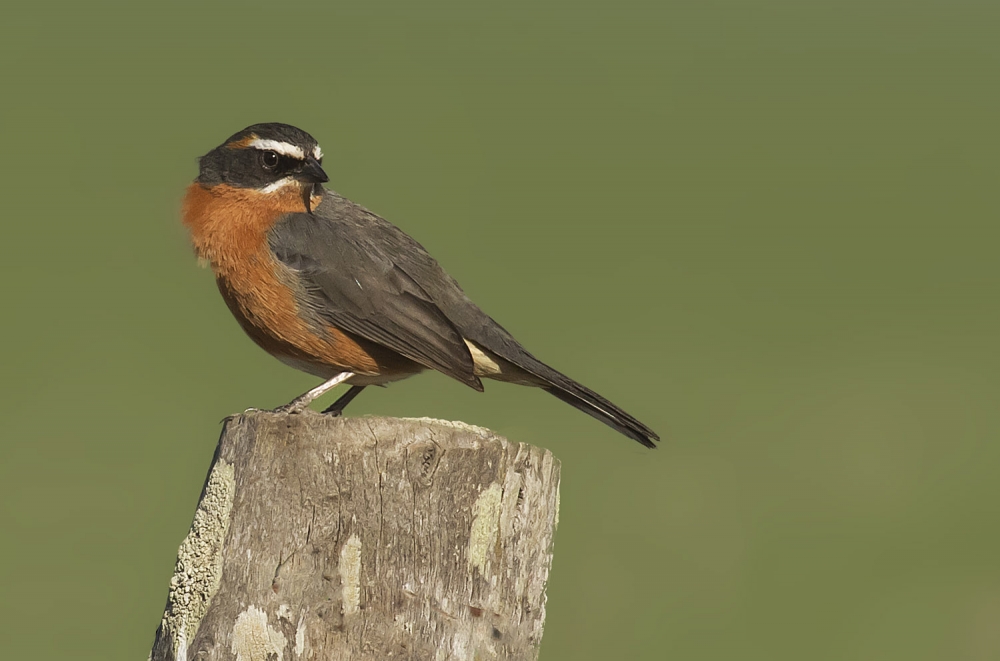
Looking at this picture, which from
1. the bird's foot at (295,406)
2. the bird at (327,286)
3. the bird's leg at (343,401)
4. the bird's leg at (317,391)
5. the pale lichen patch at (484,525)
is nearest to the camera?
the pale lichen patch at (484,525)

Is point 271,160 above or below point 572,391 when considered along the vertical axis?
above

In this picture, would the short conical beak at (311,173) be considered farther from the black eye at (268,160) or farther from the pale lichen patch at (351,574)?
the pale lichen patch at (351,574)

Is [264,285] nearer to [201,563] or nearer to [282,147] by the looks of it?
[282,147]

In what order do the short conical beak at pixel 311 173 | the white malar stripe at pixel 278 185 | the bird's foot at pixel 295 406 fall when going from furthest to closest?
1. the white malar stripe at pixel 278 185
2. the short conical beak at pixel 311 173
3. the bird's foot at pixel 295 406

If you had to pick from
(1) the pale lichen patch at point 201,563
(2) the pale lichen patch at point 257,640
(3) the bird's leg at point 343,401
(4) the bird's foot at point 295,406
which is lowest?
(2) the pale lichen patch at point 257,640

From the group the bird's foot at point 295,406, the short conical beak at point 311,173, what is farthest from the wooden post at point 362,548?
the short conical beak at point 311,173

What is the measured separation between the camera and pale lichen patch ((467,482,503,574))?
15.7 ft

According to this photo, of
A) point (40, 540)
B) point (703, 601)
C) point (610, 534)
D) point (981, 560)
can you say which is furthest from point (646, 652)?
point (40, 540)

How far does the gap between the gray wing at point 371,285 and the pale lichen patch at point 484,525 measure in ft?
6.41

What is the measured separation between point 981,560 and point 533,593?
8.66m

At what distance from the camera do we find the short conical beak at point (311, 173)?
7137 mm

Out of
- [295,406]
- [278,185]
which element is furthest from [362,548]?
[278,185]

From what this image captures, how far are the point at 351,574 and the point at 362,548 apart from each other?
98 mm

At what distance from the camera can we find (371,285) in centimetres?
706
